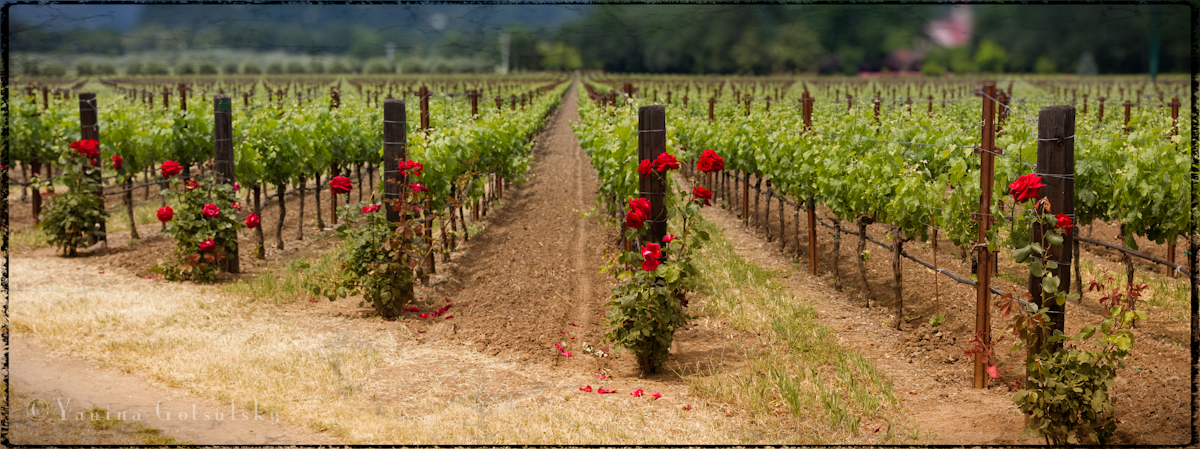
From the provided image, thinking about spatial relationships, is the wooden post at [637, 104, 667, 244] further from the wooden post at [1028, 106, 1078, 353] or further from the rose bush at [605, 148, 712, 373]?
the wooden post at [1028, 106, 1078, 353]

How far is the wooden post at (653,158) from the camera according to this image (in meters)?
→ 5.82

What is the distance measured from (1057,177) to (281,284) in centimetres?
674

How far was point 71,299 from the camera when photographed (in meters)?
8.03

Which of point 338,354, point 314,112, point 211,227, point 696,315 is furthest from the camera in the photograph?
point 314,112

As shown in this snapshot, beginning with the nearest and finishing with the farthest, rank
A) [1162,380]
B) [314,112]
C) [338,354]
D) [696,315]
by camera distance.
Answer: [1162,380], [338,354], [696,315], [314,112]

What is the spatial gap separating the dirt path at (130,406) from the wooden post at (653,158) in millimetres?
2380

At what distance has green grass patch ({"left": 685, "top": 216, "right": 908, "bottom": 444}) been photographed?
5049mm

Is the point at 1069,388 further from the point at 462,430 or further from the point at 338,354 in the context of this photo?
the point at 338,354

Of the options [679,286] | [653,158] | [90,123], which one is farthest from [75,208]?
[679,286]

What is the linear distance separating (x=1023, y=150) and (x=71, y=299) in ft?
25.8

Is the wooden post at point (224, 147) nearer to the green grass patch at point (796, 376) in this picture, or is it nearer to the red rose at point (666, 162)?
the green grass patch at point (796, 376)

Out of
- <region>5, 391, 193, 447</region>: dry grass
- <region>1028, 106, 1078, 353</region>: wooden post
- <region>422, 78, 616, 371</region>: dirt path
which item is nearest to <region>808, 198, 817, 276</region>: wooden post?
<region>422, 78, 616, 371</region>: dirt path

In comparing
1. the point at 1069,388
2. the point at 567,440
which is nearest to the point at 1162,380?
the point at 1069,388

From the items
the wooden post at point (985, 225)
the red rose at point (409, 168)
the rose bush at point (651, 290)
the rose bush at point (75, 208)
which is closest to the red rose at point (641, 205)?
the rose bush at point (651, 290)
